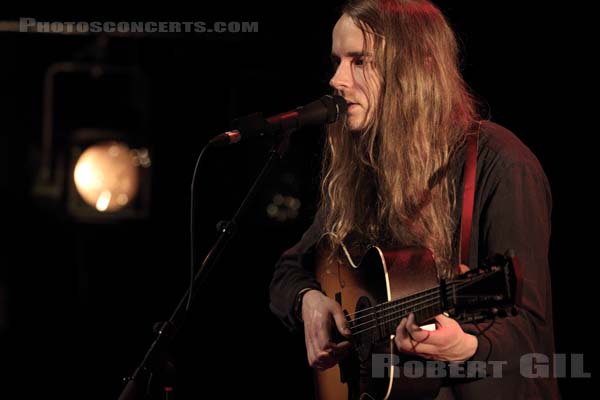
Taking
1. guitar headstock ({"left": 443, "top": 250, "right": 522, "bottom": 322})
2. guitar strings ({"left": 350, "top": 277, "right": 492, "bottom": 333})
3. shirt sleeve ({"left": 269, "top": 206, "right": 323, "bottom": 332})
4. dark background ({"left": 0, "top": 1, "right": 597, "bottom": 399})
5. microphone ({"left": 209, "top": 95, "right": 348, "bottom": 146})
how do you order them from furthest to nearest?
1. dark background ({"left": 0, "top": 1, "right": 597, "bottom": 399})
2. shirt sleeve ({"left": 269, "top": 206, "right": 323, "bottom": 332})
3. microphone ({"left": 209, "top": 95, "right": 348, "bottom": 146})
4. guitar strings ({"left": 350, "top": 277, "right": 492, "bottom": 333})
5. guitar headstock ({"left": 443, "top": 250, "right": 522, "bottom": 322})

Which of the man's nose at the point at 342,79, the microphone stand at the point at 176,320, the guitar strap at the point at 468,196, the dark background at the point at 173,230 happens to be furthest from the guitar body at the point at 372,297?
→ the dark background at the point at 173,230

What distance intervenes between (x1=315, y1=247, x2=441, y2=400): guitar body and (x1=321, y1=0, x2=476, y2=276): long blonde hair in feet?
0.44

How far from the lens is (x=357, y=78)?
2.47 meters

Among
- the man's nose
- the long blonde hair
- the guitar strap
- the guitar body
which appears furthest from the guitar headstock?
the man's nose

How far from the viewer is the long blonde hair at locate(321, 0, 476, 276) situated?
226 cm

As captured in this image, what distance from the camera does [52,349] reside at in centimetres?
516

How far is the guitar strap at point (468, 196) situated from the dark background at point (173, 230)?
4.80ft

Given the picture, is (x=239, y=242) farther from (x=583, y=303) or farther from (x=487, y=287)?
(x=487, y=287)

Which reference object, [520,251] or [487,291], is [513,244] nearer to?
[520,251]

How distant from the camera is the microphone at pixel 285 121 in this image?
2.21m

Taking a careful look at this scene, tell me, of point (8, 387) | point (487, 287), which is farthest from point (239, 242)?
point (487, 287)

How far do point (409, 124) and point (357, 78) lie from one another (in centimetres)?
25

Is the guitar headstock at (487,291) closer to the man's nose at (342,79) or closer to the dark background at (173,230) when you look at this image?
the man's nose at (342,79)

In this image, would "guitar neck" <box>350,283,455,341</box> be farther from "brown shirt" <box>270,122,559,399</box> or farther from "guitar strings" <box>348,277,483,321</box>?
"brown shirt" <box>270,122,559,399</box>
